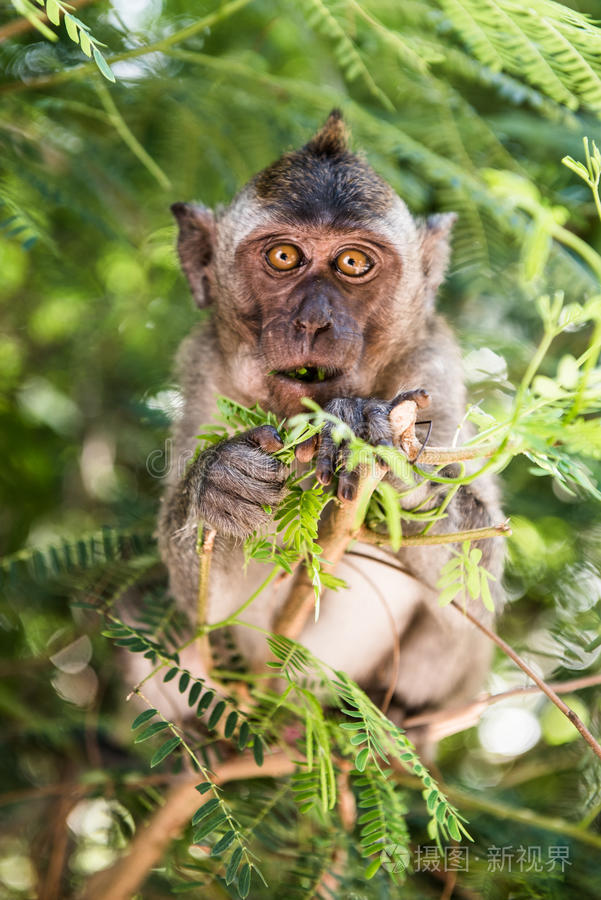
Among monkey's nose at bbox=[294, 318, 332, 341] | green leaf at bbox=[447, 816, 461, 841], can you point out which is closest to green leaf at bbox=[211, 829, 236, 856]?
green leaf at bbox=[447, 816, 461, 841]

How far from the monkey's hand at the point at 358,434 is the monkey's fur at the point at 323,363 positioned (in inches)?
0.7

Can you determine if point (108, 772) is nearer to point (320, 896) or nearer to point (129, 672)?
point (129, 672)

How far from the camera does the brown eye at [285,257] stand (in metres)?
3.50

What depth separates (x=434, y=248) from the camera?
4.05 m

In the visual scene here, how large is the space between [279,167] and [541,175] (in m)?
2.18

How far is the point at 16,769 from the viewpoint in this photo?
4836 millimetres

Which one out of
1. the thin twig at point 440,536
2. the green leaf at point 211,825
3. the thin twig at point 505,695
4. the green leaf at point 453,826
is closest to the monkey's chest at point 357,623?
the thin twig at point 505,695

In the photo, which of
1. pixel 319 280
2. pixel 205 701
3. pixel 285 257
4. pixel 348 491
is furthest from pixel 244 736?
pixel 285 257

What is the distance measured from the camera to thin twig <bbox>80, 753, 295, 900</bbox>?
11.6 feet

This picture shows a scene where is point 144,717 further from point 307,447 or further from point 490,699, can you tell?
point 490,699

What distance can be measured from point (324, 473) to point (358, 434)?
0.26 metres

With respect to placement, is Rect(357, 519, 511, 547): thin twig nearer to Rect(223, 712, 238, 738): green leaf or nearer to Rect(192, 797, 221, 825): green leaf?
Rect(223, 712, 238, 738): green leaf

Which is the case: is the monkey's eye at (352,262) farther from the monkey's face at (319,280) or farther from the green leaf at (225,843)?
the green leaf at (225,843)

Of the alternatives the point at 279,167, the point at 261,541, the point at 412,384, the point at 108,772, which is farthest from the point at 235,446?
the point at 108,772
